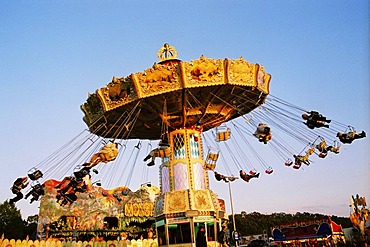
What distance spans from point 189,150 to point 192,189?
1634 mm

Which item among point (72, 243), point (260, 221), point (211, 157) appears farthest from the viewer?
point (260, 221)

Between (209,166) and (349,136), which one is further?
(209,166)

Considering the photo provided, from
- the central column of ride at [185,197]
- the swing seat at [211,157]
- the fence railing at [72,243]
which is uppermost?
the swing seat at [211,157]

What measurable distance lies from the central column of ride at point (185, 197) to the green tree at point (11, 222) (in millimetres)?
30793

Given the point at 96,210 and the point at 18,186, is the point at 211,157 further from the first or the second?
the point at 96,210

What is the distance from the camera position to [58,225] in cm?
2895

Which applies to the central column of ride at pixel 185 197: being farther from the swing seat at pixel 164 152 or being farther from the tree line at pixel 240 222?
the tree line at pixel 240 222

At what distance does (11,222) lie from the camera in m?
39.9

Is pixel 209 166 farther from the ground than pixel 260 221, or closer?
closer

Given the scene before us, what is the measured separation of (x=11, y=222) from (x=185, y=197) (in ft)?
111

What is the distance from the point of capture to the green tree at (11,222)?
38500 mm

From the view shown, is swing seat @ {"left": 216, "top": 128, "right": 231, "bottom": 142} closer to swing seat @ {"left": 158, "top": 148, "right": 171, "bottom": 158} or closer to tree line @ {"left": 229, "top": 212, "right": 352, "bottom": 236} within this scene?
swing seat @ {"left": 158, "top": 148, "right": 171, "bottom": 158}

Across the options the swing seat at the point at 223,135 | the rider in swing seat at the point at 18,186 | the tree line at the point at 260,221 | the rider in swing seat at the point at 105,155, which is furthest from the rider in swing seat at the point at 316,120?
the tree line at the point at 260,221

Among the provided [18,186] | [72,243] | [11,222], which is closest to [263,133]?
[18,186]
